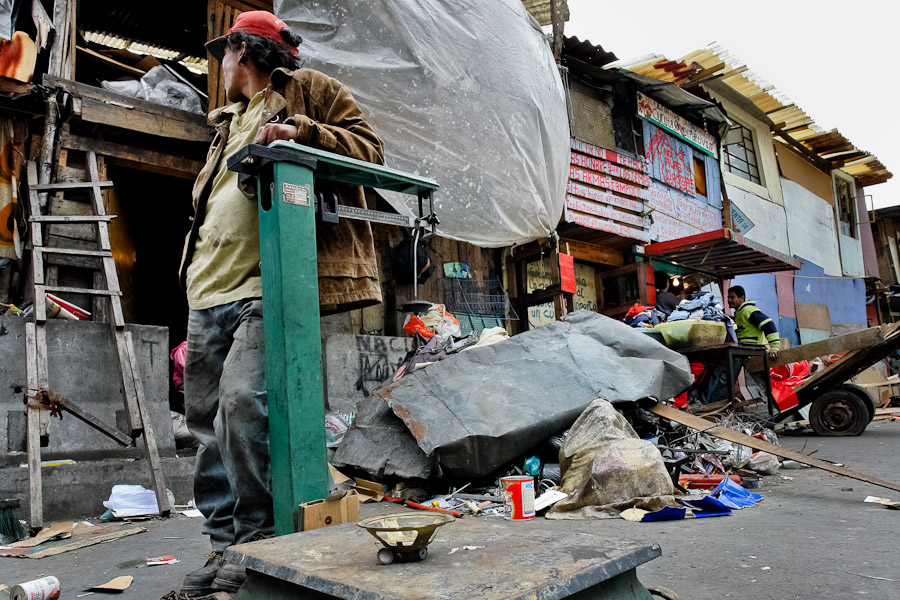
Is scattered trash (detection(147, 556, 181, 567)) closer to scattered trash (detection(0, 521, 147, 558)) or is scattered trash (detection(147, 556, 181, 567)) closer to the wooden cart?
scattered trash (detection(0, 521, 147, 558))

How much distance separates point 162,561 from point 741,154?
14335 millimetres

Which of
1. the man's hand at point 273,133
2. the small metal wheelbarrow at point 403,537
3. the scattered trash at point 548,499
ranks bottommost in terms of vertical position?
the scattered trash at point 548,499

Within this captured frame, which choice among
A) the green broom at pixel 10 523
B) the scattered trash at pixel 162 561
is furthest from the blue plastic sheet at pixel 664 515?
the green broom at pixel 10 523

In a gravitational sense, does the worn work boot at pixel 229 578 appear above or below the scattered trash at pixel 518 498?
above

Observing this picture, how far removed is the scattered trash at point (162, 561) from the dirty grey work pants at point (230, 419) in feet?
2.56

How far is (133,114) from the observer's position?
5469 millimetres

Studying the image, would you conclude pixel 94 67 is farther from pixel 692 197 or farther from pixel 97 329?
pixel 692 197

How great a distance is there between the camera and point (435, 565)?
1250 millimetres

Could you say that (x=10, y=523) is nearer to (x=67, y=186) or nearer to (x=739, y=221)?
(x=67, y=186)

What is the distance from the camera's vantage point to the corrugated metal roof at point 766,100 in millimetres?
10883

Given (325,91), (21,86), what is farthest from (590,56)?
(325,91)

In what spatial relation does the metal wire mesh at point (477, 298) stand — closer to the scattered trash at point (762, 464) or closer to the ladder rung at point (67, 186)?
the scattered trash at point (762, 464)

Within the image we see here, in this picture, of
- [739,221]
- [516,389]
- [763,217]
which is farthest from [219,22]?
[763,217]

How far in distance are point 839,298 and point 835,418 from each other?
1082 centimetres
